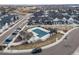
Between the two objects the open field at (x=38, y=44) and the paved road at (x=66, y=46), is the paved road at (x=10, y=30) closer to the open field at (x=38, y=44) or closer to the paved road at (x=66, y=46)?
the open field at (x=38, y=44)

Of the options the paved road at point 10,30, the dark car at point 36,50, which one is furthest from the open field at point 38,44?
the paved road at point 10,30

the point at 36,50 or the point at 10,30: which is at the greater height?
the point at 10,30

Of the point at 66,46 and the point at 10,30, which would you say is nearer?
the point at 66,46

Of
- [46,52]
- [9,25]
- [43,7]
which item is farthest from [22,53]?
Answer: [43,7]

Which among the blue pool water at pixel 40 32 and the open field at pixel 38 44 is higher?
the blue pool water at pixel 40 32

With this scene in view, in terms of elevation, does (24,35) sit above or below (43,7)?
below

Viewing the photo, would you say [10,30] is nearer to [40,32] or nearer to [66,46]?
[40,32]

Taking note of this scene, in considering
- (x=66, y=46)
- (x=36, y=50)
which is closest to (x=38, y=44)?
(x=36, y=50)
